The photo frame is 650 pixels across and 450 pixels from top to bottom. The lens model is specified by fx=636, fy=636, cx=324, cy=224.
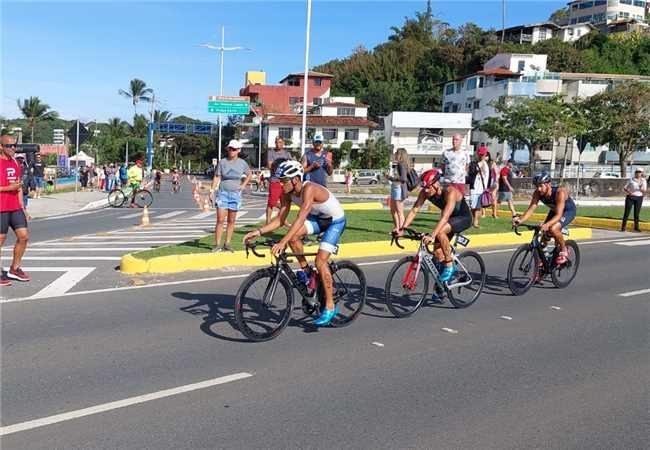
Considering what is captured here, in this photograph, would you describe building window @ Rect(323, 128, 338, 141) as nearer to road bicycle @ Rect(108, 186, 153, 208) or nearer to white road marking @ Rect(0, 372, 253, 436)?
road bicycle @ Rect(108, 186, 153, 208)

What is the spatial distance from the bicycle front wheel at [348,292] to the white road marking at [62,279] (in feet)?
12.4

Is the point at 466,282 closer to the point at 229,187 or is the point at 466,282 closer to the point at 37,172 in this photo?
the point at 229,187

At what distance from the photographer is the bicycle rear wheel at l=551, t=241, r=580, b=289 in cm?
994

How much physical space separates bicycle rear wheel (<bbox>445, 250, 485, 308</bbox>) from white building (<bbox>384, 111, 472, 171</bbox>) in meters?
62.1

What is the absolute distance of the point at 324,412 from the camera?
15.7 ft

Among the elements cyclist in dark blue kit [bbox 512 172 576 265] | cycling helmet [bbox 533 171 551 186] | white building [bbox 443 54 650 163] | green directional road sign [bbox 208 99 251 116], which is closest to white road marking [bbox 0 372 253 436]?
cyclist in dark blue kit [bbox 512 172 576 265]

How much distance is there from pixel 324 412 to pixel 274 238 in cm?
758

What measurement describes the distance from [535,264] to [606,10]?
126968 millimetres

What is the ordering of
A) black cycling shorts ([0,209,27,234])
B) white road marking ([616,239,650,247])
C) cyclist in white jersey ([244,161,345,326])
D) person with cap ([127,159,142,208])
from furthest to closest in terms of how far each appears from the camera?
person with cap ([127,159,142,208])
white road marking ([616,239,650,247])
black cycling shorts ([0,209,27,234])
cyclist in white jersey ([244,161,345,326])

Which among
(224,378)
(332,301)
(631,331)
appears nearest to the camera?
(224,378)

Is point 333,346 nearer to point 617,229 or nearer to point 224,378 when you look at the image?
point 224,378

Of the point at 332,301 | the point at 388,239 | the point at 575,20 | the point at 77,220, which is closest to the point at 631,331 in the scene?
the point at 332,301

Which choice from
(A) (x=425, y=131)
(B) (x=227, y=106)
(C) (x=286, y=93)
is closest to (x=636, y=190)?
(B) (x=227, y=106)

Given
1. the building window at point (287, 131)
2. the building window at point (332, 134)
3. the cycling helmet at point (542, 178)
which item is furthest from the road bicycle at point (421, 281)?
the building window at point (287, 131)
